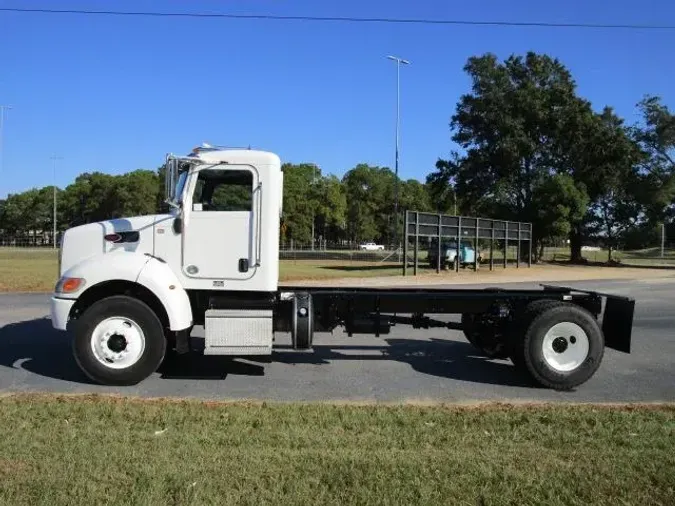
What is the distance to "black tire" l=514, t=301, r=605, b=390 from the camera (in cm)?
792

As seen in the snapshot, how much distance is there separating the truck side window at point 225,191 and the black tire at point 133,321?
1.36 m

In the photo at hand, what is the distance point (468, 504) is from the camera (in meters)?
3.96

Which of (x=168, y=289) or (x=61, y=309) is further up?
(x=168, y=289)

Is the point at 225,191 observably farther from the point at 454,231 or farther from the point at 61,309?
the point at 454,231

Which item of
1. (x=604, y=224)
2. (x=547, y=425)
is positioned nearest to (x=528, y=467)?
(x=547, y=425)

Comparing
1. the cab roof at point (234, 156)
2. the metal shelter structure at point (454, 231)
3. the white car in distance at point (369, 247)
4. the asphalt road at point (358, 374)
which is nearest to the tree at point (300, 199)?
the white car in distance at point (369, 247)

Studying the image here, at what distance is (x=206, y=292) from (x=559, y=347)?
412 centimetres

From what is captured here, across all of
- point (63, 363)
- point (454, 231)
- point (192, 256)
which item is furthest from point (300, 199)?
point (192, 256)

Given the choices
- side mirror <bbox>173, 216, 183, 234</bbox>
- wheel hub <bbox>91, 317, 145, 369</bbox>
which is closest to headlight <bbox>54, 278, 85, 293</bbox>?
wheel hub <bbox>91, 317, 145, 369</bbox>

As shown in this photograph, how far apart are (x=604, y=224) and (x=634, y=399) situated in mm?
48123

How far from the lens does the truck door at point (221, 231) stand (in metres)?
7.89

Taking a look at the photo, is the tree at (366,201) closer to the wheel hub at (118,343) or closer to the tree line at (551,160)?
the tree line at (551,160)

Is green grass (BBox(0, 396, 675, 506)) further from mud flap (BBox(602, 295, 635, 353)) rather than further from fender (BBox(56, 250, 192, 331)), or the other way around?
mud flap (BBox(602, 295, 635, 353))

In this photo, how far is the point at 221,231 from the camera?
311 inches
